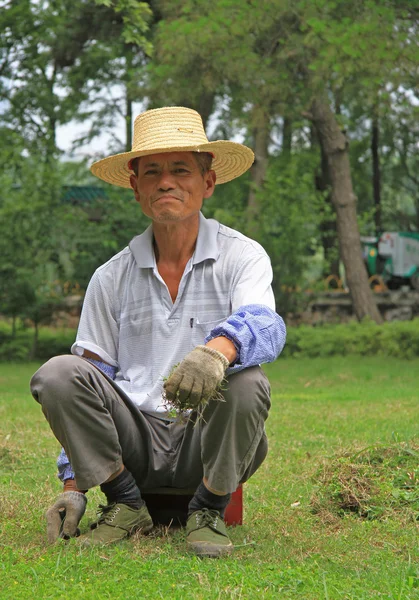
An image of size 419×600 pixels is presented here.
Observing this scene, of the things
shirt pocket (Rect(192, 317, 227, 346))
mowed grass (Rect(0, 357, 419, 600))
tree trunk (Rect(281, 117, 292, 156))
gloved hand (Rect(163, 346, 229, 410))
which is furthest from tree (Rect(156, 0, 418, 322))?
gloved hand (Rect(163, 346, 229, 410))

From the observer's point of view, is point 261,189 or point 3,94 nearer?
point 261,189

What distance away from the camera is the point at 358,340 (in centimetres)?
1617

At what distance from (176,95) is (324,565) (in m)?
13.3

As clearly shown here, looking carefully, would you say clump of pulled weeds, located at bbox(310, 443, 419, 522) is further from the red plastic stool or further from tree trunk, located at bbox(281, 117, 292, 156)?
tree trunk, located at bbox(281, 117, 292, 156)

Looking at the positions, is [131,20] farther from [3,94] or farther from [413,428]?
[3,94]

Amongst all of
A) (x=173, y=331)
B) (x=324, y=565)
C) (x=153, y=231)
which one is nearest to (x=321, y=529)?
(x=324, y=565)

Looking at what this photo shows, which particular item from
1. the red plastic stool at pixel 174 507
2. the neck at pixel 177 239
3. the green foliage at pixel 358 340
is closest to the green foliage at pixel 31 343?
the green foliage at pixel 358 340

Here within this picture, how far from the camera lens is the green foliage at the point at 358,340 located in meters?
15.7

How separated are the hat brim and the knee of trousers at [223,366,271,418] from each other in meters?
1.05

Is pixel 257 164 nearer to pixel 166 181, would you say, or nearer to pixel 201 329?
pixel 166 181

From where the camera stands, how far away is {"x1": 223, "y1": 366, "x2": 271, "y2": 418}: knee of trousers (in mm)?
3672

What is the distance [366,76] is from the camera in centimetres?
1419

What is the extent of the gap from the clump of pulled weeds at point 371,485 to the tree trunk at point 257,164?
463 inches

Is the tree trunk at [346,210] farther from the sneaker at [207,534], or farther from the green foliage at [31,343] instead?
the sneaker at [207,534]
